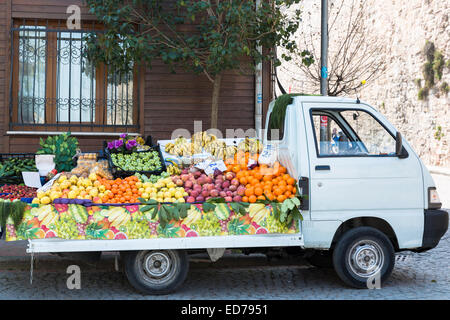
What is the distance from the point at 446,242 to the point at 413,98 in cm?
1714

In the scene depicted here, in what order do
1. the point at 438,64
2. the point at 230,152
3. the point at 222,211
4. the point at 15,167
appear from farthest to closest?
the point at 438,64
the point at 15,167
the point at 230,152
the point at 222,211

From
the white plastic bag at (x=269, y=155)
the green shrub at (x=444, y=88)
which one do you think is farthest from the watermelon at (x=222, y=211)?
the green shrub at (x=444, y=88)

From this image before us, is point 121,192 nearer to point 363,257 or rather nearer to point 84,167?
point 84,167

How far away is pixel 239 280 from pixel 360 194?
1835mm

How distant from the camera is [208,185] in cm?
586

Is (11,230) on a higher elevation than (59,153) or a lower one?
lower

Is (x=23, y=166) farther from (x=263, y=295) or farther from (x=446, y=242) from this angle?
(x=446, y=242)

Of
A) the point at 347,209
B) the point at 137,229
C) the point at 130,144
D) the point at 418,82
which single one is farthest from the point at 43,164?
the point at 418,82

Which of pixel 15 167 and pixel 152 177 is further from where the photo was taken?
pixel 15 167

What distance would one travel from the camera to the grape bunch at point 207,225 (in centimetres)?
554

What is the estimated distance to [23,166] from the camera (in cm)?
738

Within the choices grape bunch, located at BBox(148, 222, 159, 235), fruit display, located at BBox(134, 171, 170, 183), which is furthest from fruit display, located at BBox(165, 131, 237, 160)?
grape bunch, located at BBox(148, 222, 159, 235)

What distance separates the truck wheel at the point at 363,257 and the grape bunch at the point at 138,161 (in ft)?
8.44

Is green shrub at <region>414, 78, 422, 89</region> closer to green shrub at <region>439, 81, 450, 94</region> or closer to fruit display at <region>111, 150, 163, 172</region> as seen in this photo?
green shrub at <region>439, 81, 450, 94</region>
